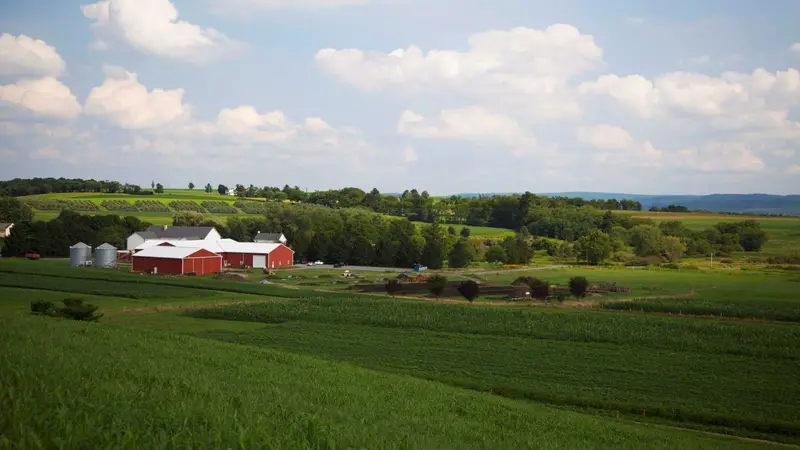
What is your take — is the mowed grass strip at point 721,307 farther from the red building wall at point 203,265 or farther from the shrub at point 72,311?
the red building wall at point 203,265

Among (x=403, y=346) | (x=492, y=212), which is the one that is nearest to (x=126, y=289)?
(x=403, y=346)

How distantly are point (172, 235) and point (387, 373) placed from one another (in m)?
82.8

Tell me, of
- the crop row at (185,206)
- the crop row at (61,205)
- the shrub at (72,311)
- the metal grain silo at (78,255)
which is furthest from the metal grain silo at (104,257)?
the crop row at (185,206)

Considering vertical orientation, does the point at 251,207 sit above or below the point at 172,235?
above

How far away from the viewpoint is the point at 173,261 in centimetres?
8031

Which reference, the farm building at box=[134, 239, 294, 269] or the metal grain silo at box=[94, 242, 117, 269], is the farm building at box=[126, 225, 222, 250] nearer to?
the farm building at box=[134, 239, 294, 269]

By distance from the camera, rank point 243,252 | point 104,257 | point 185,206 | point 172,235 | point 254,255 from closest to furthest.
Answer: point 104,257 < point 254,255 < point 243,252 < point 172,235 < point 185,206

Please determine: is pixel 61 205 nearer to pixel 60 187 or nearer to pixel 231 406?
pixel 60 187

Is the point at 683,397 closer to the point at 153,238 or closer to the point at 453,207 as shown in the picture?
the point at 153,238

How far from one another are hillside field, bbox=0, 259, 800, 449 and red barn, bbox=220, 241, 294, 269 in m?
30.2

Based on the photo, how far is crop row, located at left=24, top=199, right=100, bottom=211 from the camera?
136875 mm

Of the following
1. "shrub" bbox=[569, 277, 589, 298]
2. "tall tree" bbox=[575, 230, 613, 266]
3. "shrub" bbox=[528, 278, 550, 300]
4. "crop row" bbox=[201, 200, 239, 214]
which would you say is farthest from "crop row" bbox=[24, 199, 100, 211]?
"shrub" bbox=[569, 277, 589, 298]

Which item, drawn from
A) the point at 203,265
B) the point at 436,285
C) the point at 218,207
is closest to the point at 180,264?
the point at 203,265

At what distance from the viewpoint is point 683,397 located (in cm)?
2642
